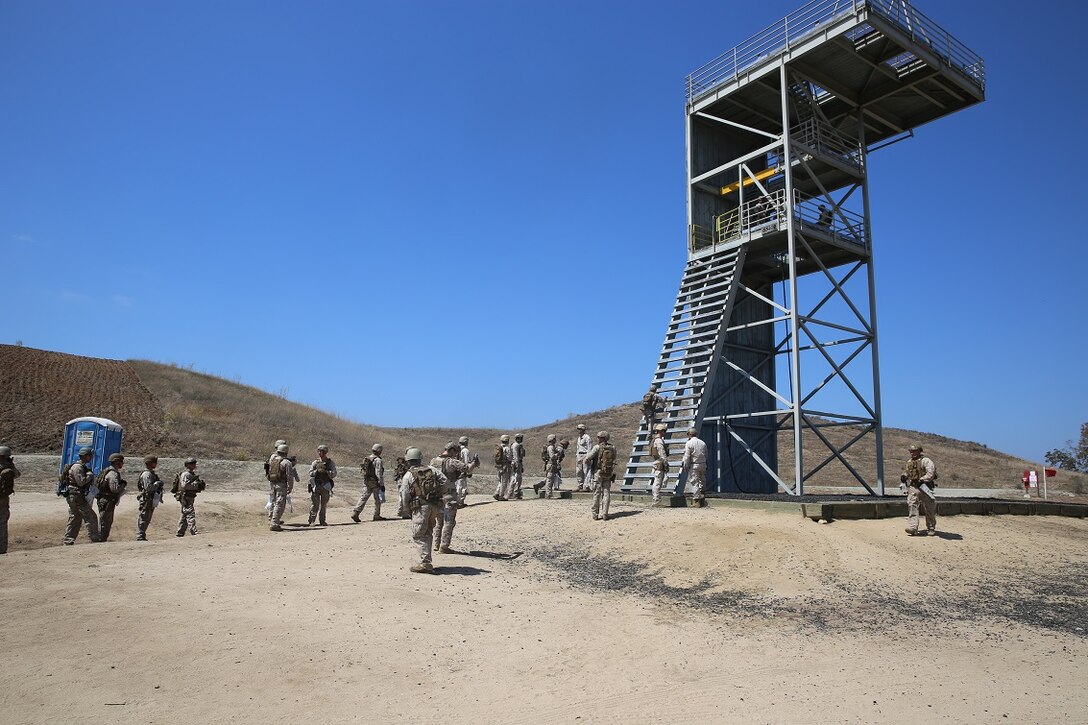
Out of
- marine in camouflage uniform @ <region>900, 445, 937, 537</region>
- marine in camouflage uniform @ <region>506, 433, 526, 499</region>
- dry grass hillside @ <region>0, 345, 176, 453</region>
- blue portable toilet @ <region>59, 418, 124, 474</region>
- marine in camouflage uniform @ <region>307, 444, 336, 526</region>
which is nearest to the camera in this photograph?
marine in camouflage uniform @ <region>900, 445, 937, 537</region>

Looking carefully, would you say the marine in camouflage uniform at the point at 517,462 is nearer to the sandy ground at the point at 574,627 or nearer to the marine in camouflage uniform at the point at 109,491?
the sandy ground at the point at 574,627

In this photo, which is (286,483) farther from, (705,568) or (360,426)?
(360,426)

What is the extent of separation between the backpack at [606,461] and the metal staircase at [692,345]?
3.10m

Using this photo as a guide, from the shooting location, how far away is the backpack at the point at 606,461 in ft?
47.3

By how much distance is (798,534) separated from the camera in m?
12.1

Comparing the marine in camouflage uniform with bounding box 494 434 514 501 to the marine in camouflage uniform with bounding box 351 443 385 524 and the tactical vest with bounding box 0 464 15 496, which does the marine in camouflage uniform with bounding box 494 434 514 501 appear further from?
the tactical vest with bounding box 0 464 15 496

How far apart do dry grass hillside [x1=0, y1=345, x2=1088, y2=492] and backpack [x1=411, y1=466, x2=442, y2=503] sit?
22.4 m

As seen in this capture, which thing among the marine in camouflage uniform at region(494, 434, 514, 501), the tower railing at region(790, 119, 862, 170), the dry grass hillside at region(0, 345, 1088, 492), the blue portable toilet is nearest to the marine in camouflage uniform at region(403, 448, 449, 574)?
the marine in camouflage uniform at region(494, 434, 514, 501)

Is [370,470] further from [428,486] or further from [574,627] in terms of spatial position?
[574,627]

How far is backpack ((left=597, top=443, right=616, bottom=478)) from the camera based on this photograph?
47.3ft

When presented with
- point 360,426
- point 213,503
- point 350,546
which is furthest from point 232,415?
point 350,546

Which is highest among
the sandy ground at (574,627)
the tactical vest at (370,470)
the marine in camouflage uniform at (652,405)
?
the marine in camouflage uniform at (652,405)

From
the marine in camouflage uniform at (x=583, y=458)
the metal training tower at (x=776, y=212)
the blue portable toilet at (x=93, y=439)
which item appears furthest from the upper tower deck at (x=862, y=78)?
the blue portable toilet at (x=93, y=439)

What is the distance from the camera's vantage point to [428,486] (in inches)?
431
